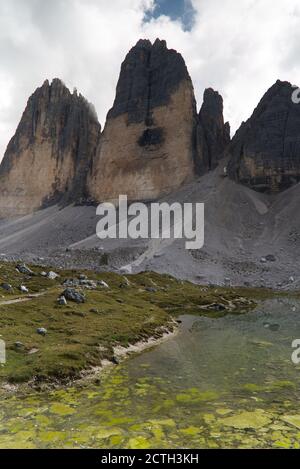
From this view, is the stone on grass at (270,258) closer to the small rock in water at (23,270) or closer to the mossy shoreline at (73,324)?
the mossy shoreline at (73,324)

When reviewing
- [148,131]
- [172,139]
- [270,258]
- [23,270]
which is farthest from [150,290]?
[148,131]

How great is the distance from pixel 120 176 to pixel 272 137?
63868 mm

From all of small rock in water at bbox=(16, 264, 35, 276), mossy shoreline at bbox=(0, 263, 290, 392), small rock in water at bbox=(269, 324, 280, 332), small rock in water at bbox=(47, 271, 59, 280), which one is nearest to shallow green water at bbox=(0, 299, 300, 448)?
mossy shoreline at bbox=(0, 263, 290, 392)

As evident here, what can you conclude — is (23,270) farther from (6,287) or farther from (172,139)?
(172,139)

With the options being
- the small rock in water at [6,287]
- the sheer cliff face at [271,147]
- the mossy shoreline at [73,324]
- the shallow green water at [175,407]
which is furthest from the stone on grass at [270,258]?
the shallow green water at [175,407]

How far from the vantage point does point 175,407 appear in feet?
52.4

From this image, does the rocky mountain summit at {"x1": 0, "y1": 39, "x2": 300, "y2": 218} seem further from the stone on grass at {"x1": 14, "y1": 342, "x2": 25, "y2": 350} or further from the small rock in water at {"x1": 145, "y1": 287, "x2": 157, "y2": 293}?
the stone on grass at {"x1": 14, "y1": 342, "x2": 25, "y2": 350}

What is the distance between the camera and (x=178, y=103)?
16638 cm

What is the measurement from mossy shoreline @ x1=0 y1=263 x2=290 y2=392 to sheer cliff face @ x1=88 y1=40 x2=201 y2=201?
99.5m

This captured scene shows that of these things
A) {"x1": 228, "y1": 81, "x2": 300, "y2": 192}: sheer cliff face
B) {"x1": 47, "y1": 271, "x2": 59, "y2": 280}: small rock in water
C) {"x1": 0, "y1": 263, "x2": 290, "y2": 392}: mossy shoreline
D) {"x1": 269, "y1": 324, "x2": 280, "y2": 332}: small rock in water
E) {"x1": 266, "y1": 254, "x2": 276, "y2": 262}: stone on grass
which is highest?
{"x1": 228, "y1": 81, "x2": 300, "y2": 192}: sheer cliff face

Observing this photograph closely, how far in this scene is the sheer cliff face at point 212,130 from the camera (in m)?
162

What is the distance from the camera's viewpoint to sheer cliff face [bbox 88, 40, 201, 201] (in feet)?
530
